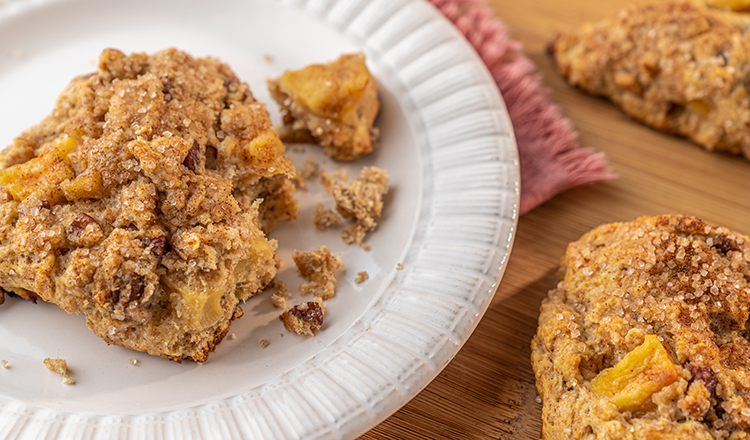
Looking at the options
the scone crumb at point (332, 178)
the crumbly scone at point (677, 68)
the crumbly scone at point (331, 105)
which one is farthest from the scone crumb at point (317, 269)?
the crumbly scone at point (677, 68)

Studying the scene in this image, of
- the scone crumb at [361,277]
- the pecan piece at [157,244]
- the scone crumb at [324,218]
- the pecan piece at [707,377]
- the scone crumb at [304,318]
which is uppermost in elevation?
the pecan piece at [157,244]

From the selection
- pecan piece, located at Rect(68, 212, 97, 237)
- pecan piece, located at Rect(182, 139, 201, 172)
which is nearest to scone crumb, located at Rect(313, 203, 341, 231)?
pecan piece, located at Rect(182, 139, 201, 172)

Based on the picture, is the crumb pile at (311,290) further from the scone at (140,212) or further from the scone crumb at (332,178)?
the scone crumb at (332,178)

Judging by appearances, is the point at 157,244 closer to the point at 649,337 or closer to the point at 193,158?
the point at 193,158

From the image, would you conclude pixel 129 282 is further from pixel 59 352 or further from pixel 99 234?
pixel 59 352

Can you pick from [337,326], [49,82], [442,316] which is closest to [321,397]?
[337,326]

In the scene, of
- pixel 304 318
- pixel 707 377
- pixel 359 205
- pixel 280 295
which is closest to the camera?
pixel 707 377

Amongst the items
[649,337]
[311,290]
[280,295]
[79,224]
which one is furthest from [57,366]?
[649,337]
